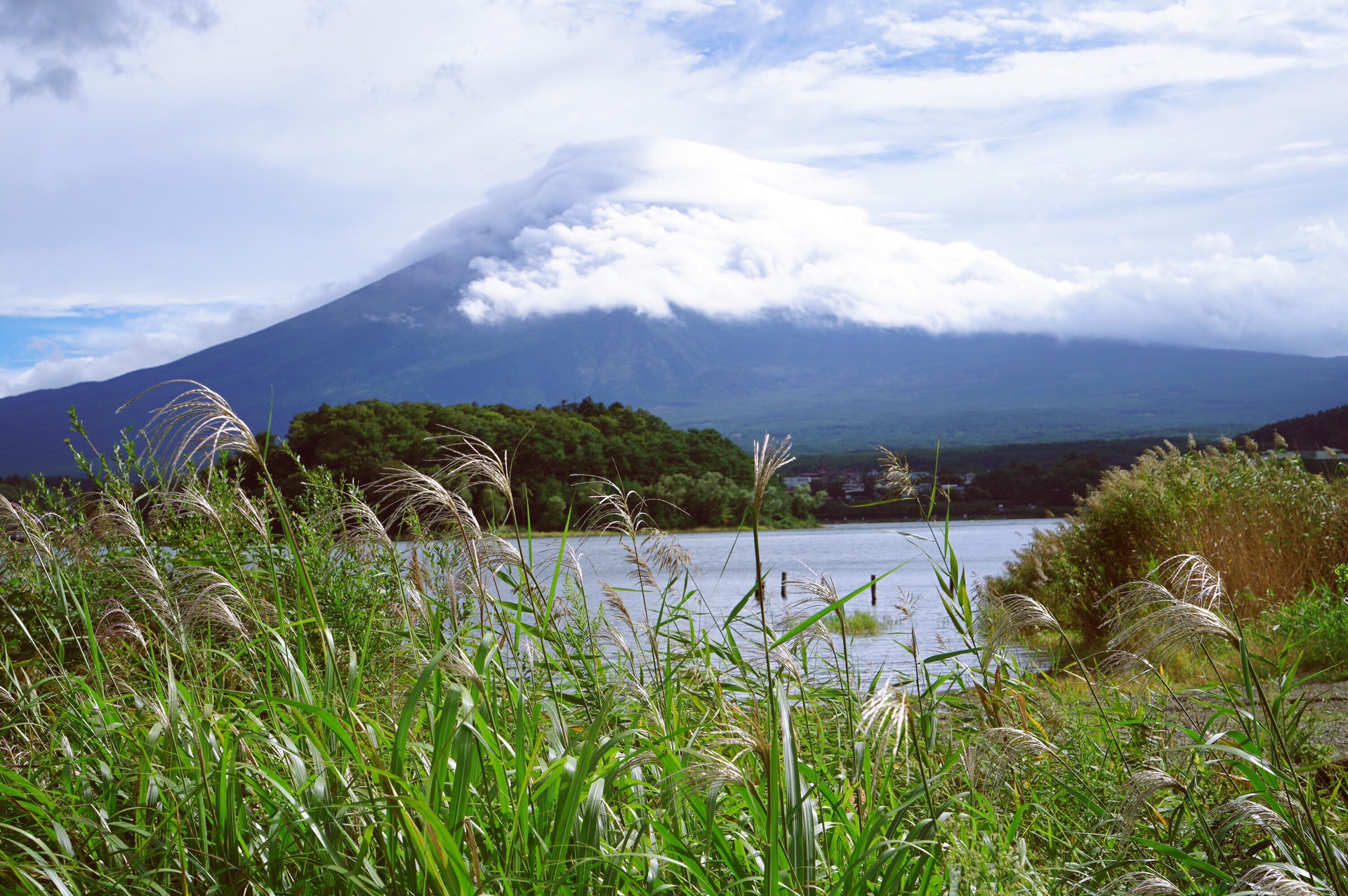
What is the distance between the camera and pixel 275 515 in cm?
710

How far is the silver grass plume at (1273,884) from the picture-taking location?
67.4 inches

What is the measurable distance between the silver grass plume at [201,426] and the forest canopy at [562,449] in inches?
904

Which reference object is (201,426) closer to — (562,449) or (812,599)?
(812,599)

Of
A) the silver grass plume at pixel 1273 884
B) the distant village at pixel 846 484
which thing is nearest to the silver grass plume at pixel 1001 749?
the silver grass plume at pixel 1273 884

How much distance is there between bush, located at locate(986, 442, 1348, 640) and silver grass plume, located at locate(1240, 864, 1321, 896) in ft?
Result: 19.7

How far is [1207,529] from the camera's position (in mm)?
10008

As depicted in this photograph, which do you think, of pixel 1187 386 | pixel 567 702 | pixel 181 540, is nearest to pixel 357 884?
pixel 567 702

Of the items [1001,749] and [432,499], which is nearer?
[432,499]

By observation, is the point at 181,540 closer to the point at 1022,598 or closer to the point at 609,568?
the point at 1022,598

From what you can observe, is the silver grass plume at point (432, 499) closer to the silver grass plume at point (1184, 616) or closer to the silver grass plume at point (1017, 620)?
the silver grass plume at point (1017, 620)

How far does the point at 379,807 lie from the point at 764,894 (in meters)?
0.79

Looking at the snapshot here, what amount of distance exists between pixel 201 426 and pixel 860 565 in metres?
39.3

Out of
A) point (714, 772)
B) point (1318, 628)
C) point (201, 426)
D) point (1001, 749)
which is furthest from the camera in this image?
point (1318, 628)

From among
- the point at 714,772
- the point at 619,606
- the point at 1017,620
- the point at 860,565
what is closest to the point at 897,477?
the point at 1017,620
